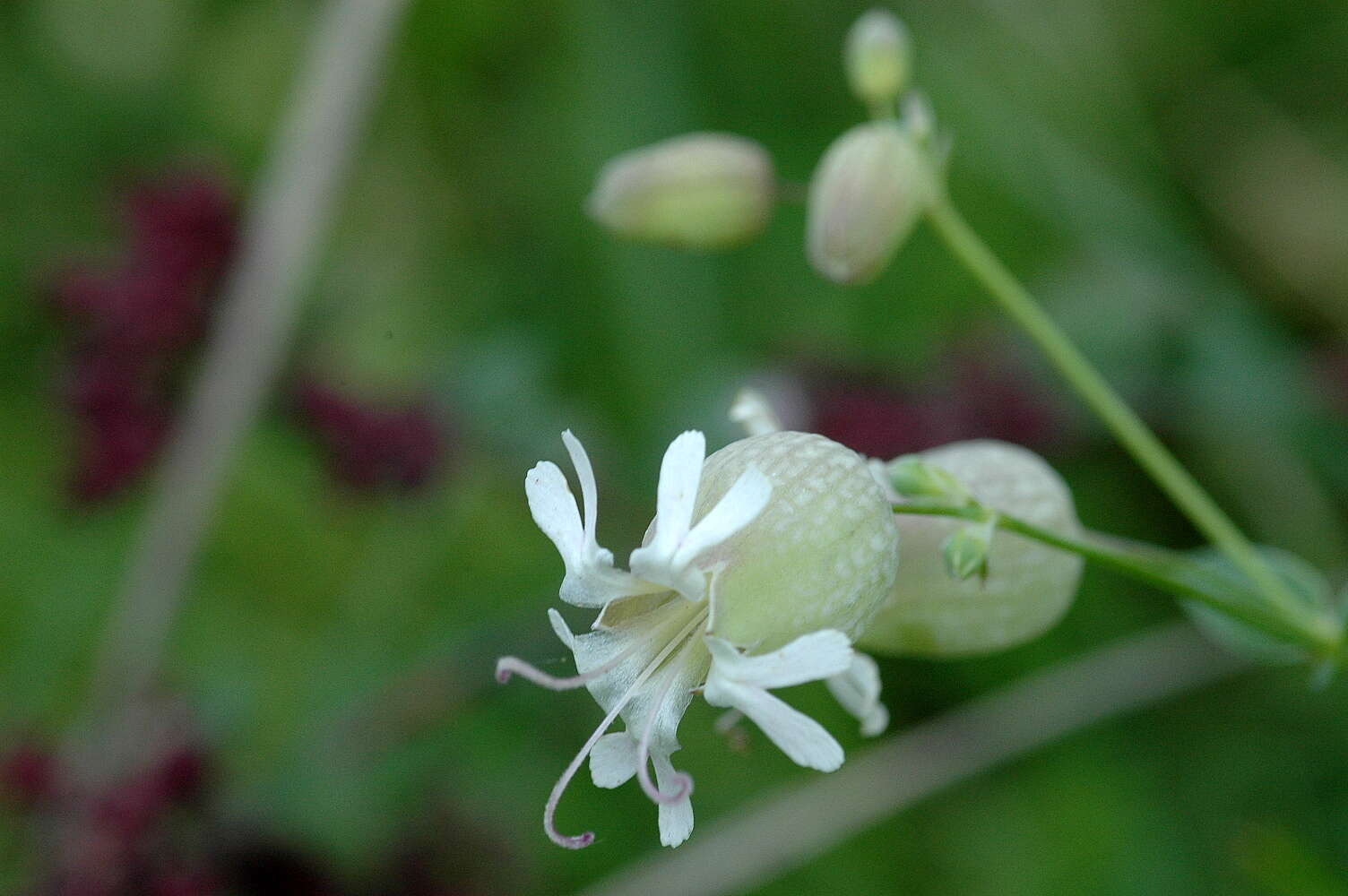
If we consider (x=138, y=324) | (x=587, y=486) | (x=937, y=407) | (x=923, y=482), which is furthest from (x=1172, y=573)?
(x=138, y=324)

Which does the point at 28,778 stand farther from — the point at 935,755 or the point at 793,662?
the point at 793,662

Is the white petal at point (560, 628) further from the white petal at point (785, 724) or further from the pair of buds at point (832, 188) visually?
the pair of buds at point (832, 188)

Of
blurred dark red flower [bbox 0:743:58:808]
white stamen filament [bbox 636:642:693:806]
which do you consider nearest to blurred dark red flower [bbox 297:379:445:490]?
blurred dark red flower [bbox 0:743:58:808]

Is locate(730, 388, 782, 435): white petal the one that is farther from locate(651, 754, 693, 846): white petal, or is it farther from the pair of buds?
locate(651, 754, 693, 846): white petal

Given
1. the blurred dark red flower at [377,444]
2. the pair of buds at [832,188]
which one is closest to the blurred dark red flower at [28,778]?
the blurred dark red flower at [377,444]

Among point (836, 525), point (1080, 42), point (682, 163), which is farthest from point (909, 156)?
point (1080, 42)

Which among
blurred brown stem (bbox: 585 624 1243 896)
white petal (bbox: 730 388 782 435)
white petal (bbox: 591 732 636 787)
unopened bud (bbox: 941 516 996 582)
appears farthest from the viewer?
blurred brown stem (bbox: 585 624 1243 896)
